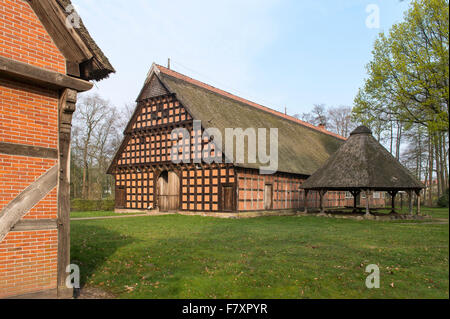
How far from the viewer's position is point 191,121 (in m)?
22.1

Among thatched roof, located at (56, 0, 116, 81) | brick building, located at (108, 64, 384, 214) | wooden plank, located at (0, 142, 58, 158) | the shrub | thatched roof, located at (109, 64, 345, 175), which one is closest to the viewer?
wooden plank, located at (0, 142, 58, 158)

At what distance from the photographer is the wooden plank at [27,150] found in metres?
Result: 5.53

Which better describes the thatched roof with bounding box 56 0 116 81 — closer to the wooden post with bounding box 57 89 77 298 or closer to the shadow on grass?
the wooden post with bounding box 57 89 77 298

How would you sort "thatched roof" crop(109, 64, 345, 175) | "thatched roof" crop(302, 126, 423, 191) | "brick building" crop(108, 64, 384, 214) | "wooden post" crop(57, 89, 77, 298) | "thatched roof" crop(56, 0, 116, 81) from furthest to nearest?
1. "thatched roof" crop(109, 64, 345, 175)
2. "brick building" crop(108, 64, 384, 214)
3. "thatched roof" crop(302, 126, 423, 191)
4. "thatched roof" crop(56, 0, 116, 81)
5. "wooden post" crop(57, 89, 77, 298)

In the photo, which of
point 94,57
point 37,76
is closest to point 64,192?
point 37,76

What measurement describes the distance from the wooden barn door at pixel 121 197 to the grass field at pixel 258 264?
13.7 metres

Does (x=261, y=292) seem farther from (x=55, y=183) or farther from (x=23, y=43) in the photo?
(x=23, y=43)

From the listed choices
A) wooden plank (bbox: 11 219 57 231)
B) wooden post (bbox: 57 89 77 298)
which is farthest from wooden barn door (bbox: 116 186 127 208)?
wooden plank (bbox: 11 219 57 231)

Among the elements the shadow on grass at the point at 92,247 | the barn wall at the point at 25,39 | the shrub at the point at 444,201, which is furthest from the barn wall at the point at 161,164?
the shrub at the point at 444,201

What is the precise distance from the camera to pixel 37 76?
574cm

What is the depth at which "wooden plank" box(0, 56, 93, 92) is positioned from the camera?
545 cm

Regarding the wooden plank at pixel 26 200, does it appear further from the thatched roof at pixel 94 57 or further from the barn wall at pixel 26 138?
the thatched roof at pixel 94 57

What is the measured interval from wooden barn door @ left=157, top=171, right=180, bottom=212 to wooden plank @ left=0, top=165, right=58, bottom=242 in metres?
17.5
